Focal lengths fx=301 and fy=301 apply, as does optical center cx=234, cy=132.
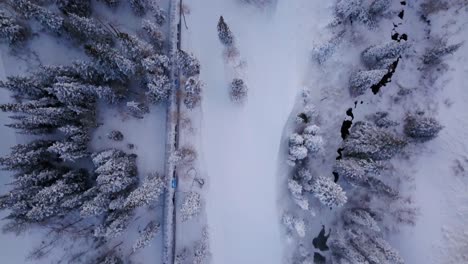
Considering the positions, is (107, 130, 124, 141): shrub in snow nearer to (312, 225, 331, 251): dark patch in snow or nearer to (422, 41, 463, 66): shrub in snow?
(312, 225, 331, 251): dark patch in snow

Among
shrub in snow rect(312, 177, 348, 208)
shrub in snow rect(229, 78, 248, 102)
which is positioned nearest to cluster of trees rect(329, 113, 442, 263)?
shrub in snow rect(312, 177, 348, 208)

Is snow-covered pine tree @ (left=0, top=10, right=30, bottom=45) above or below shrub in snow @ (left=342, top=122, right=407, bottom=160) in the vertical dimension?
above

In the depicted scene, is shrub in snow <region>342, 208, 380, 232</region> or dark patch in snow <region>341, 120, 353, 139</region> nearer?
shrub in snow <region>342, 208, 380, 232</region>

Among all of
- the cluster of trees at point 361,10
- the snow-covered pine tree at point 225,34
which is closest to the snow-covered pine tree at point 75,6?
the snow-covered pine tree at point 225,34

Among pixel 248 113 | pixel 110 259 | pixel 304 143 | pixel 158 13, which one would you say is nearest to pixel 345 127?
pixel 304 143

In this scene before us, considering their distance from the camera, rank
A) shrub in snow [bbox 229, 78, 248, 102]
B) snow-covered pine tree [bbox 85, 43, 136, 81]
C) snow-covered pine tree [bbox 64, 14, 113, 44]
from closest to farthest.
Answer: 1. snow-covered pine tree [bbox 85, 43, 136, 81]
2. snow-covered pine tree [bbox 64, 14, 113, 44]
3. shrub in snow [bbox 229, 78, 248, 102]

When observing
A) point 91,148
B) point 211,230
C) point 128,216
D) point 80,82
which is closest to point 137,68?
point 80,82
